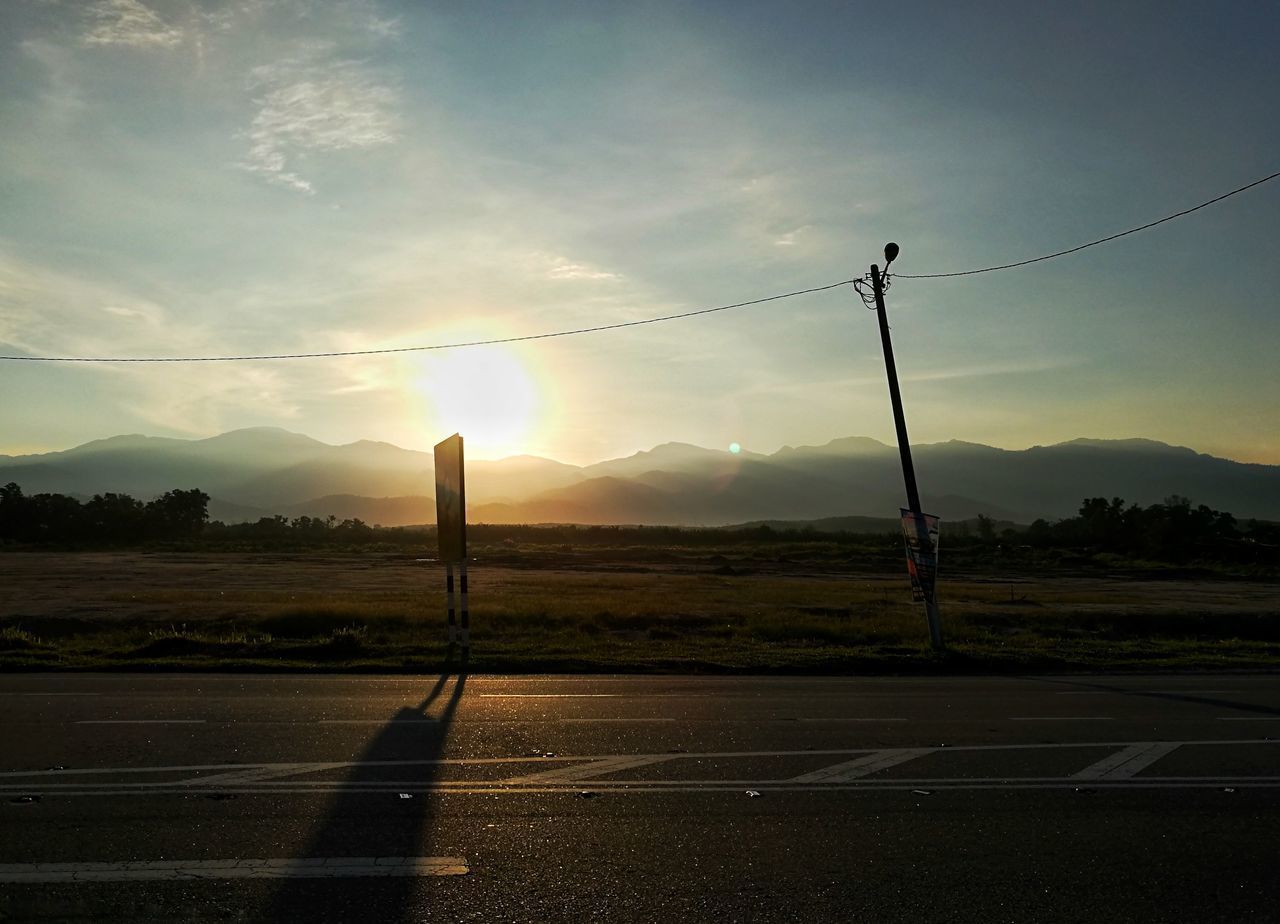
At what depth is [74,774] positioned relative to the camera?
25.8 feet

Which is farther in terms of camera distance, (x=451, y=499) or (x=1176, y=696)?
(x=451, y=499)

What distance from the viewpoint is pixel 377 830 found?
642 centimetres

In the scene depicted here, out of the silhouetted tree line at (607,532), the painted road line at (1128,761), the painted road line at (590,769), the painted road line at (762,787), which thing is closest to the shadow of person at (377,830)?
the painted road line at (762,787)

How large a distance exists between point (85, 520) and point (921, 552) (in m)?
105

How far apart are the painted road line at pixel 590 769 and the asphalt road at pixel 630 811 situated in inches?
1.6

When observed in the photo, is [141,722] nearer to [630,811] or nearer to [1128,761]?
[630,811]

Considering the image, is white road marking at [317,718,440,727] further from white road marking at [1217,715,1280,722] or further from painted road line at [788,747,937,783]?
white road marking at [1217,715,1280,722]

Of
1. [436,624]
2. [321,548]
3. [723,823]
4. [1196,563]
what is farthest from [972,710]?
[321,548]

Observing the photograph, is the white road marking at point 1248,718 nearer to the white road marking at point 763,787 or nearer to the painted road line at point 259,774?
the white road marking at point 763,787

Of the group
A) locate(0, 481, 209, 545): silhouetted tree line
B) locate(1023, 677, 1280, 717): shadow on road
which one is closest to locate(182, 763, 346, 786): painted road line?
locate(1023, 677, 1280, 717): shadow on road

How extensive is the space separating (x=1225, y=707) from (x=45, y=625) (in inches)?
1073

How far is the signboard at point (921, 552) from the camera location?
64.7ft

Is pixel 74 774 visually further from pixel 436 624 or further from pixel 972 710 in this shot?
pixel 436 624

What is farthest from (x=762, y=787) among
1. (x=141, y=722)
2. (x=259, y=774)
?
(x=141, y=722)
